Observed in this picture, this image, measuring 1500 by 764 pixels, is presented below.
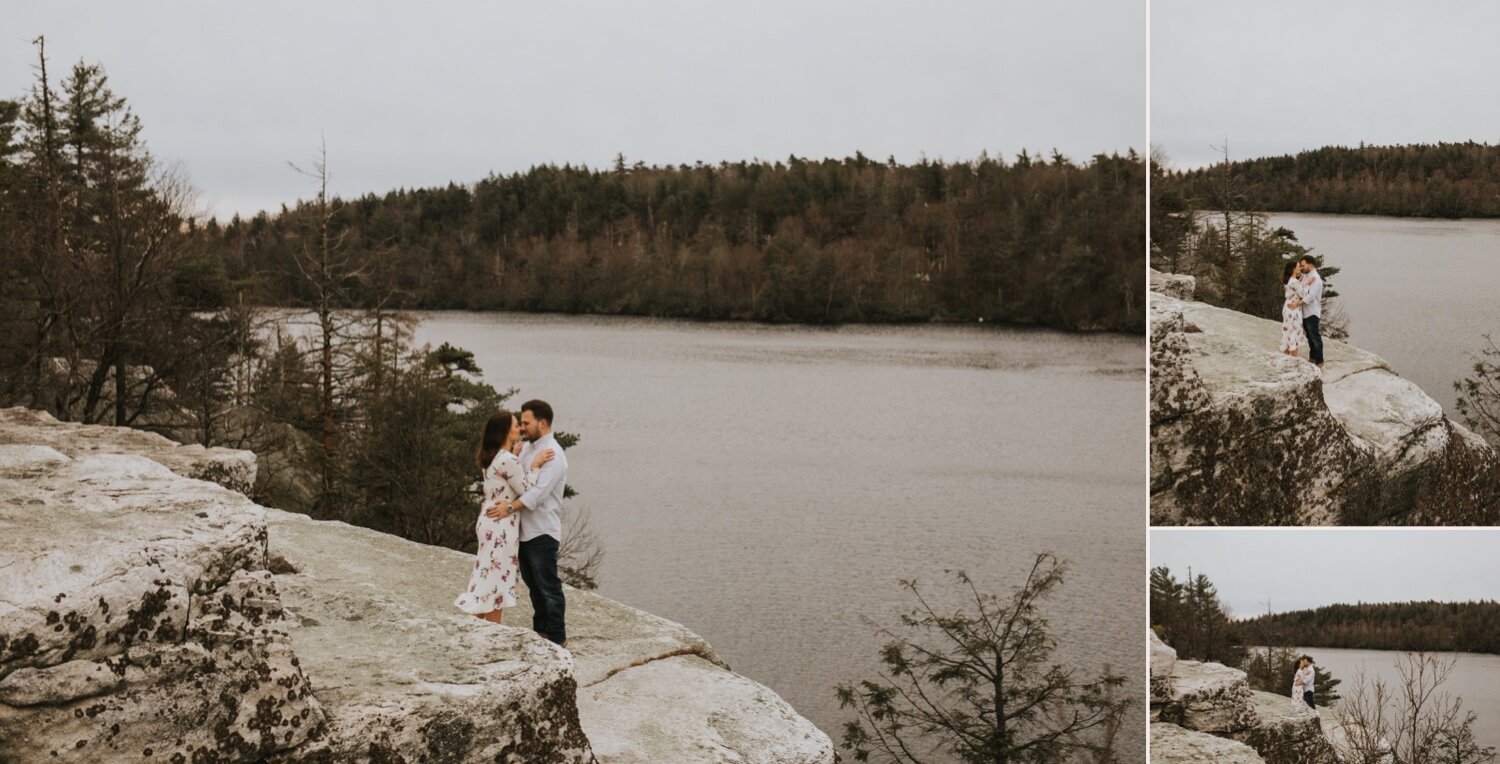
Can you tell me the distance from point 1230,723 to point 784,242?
8239cm

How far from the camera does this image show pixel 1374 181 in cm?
527

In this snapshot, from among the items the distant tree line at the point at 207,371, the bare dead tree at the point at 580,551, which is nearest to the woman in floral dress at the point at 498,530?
the distant tree line at the point at 207,371

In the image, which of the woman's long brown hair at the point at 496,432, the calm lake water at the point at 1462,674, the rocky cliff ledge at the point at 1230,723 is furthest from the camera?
the woman's long brown hair at the point at 496,432

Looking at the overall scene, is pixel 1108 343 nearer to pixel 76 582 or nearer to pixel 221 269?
pixel 221 269

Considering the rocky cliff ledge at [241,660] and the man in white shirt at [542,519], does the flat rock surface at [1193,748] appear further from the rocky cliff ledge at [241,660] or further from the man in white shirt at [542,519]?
the man in white shirt at [542,519]

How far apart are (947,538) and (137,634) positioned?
28.8m

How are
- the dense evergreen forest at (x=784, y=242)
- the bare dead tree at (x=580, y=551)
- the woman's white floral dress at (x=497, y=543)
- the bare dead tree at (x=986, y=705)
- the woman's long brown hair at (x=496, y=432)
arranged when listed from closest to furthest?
the woman's white floral dress at (x=497, y=543)
the woman's long brown hair at (x=496, y=432)
the bare dead tree at (x=986, y=705)
the bare dead tree at (x=580, y=551)
the dense evergreen forest at (x=784, y=242)

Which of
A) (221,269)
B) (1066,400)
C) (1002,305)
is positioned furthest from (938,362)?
(221,269)

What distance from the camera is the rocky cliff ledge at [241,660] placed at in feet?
12.4

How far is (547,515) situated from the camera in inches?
250

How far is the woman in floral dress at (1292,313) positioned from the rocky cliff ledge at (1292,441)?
0.07 meters

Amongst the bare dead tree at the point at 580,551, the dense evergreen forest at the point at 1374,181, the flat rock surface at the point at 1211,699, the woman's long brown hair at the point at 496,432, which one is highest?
the dense evergreen forest at the point at 1374,181

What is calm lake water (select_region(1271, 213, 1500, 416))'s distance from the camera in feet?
15.9

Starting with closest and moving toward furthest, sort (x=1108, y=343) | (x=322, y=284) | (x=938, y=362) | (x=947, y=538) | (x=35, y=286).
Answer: (x=35, y=286) → (x=322, y=284) → (x=947, y=538) → (x=938, y=362) → (x=1108, y=343)
